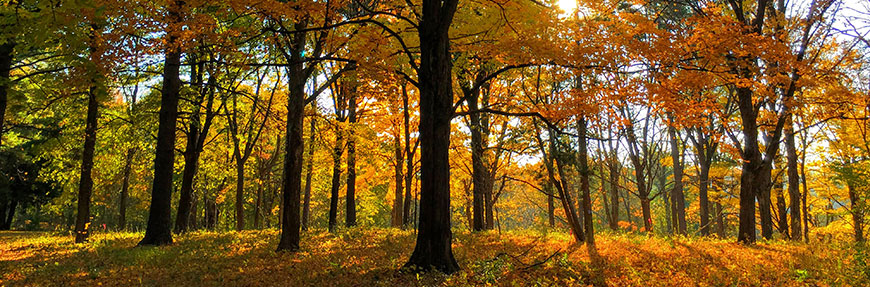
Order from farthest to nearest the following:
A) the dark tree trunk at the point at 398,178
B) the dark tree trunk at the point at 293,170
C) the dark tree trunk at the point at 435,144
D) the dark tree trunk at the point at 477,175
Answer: the dark tree trunk at the point at 398,178, the dark tree trunk at the point at 477,175, the dark tree trunk at the point at 293,170, the dark tree trunk at the point at 435,144

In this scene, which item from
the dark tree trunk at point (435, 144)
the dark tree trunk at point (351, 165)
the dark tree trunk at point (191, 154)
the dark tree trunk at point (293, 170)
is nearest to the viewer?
the dark tree trunk at point (435, 144)

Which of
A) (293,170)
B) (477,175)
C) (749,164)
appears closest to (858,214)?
(749,164)

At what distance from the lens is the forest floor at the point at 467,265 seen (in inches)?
275

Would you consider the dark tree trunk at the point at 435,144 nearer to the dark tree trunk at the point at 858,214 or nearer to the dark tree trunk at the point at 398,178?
the dark tree trunk at the point at 858,214

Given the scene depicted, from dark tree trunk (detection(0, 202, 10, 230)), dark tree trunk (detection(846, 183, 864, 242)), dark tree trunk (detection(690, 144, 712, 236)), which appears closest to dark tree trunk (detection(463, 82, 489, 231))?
dark tree trunk (detection(846, 183, 864, 242))

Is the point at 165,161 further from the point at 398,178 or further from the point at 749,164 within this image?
the point at 749,164

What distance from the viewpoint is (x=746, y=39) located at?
32.6ft

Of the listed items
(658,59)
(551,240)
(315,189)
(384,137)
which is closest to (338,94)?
(384,137)

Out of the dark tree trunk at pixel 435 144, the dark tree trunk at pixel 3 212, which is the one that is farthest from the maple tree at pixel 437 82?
the dark tree trunk at pixel 3 212

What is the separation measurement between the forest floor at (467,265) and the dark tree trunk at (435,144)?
489 millimetres

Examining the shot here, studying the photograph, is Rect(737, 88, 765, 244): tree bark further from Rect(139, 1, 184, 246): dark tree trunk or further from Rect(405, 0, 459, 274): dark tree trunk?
Rect(139, 1, 184, 246): dark tree trunk

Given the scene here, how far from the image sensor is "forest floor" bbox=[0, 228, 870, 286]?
6977 millimetres

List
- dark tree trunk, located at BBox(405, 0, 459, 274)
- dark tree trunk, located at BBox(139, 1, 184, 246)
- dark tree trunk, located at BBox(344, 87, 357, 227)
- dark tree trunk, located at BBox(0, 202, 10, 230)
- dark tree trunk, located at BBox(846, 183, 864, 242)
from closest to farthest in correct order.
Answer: dark tree trunk, located at BBox(405, 0, 459, 274) → dark tree trunk, located at BBox(846, 183, 864, 242) → dark tree trunk, located at BBox(139, 1, 184, 246) → dark tree trunk, located at BBox(344, 87, 357, 227) → dark tree trunk, located at BBox(0, 202, 10, 230)

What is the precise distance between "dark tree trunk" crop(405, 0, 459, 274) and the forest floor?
1.61 ft
